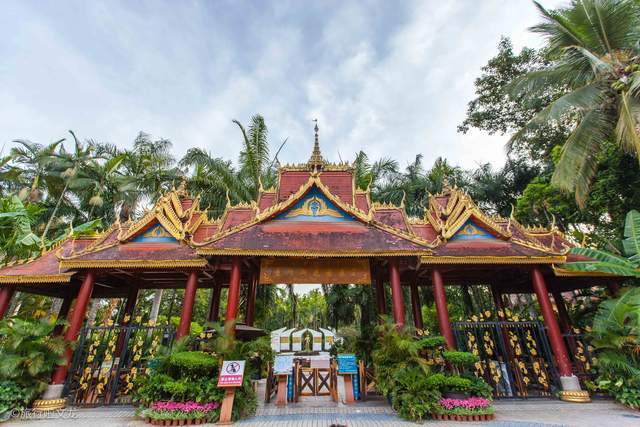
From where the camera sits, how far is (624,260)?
28.0ft

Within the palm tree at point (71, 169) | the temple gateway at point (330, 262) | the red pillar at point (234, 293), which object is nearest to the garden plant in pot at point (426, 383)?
the temple gateway at point (330, 262)

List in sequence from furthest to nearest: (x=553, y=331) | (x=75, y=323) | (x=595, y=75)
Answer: (x=595, y=75), (x=553, y=331), (x=75, y=323)

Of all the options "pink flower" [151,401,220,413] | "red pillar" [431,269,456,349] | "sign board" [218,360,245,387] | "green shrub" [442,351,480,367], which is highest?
"red pillar" [431,269,456,349]

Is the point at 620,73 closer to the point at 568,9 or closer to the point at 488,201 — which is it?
the point at 568,9

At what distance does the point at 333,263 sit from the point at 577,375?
8.33 m

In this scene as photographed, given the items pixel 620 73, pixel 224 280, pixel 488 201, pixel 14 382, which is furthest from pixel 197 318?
pixel 620 73

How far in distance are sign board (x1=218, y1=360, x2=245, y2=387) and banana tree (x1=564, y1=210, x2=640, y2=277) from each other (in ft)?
33.4

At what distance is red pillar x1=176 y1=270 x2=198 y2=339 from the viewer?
29.2 ft

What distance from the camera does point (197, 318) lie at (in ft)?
101

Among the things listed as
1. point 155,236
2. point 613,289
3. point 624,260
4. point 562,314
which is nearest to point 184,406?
point 155,236

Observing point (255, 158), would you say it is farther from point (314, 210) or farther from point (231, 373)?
point (231, 373)

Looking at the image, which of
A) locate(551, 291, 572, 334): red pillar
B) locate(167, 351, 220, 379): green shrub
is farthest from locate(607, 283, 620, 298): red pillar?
locate(167, 351, 220, 379): green shrub

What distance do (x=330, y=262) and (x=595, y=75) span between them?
12.6 metres

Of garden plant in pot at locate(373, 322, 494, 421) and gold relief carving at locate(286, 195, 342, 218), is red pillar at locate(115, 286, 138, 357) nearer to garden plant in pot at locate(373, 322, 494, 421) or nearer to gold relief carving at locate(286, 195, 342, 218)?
gold relief carving at locate(286, 195, 342, 218)
